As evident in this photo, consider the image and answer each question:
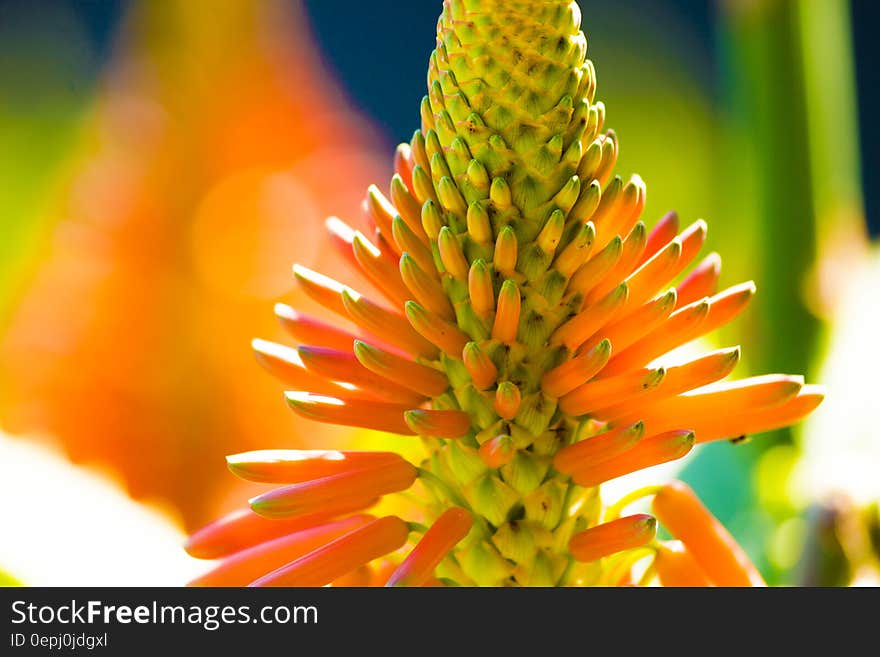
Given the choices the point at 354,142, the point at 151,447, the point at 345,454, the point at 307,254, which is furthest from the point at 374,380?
the point at 354,142

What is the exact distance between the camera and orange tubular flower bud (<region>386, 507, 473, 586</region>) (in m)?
0.64

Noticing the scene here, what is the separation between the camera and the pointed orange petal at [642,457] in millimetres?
645

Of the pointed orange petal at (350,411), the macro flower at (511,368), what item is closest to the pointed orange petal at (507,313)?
the macro flower at (511,368)

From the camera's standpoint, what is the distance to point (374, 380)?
0.73m

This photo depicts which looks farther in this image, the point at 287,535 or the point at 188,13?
the point at 188,13

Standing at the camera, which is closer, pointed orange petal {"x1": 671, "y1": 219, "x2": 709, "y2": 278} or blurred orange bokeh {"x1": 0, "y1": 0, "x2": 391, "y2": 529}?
pointed orange petal {"x1": 671, "y1": 219, "x2": 709, "y2": 278}

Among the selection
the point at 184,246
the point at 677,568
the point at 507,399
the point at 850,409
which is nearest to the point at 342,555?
the point at 507,399

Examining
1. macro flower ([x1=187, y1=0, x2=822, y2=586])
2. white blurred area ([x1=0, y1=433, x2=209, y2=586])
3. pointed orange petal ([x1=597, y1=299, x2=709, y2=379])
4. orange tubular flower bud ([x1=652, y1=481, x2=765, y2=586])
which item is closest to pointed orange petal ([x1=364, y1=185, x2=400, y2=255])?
macro flower ([x1=187, y1=0, x2=822, y2=586])

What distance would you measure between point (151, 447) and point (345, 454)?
1.55 meters

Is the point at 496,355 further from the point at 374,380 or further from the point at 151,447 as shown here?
the point at 151,447

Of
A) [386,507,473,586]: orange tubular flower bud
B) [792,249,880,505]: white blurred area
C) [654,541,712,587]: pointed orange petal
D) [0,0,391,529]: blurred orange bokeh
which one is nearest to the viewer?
[386,507,473,586]: orange tubular flower bud

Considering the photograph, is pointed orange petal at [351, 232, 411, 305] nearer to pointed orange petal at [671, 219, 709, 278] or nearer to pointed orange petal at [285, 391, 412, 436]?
pointed orange petal at [285, 391, 412, 436]

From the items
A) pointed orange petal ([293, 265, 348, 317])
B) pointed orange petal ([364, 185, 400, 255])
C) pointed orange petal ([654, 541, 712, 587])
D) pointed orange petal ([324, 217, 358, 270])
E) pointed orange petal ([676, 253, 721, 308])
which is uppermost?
pointed orange petal ([324, 217, 358, 270])

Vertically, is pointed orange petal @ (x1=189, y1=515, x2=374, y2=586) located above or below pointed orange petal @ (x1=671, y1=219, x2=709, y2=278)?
below
